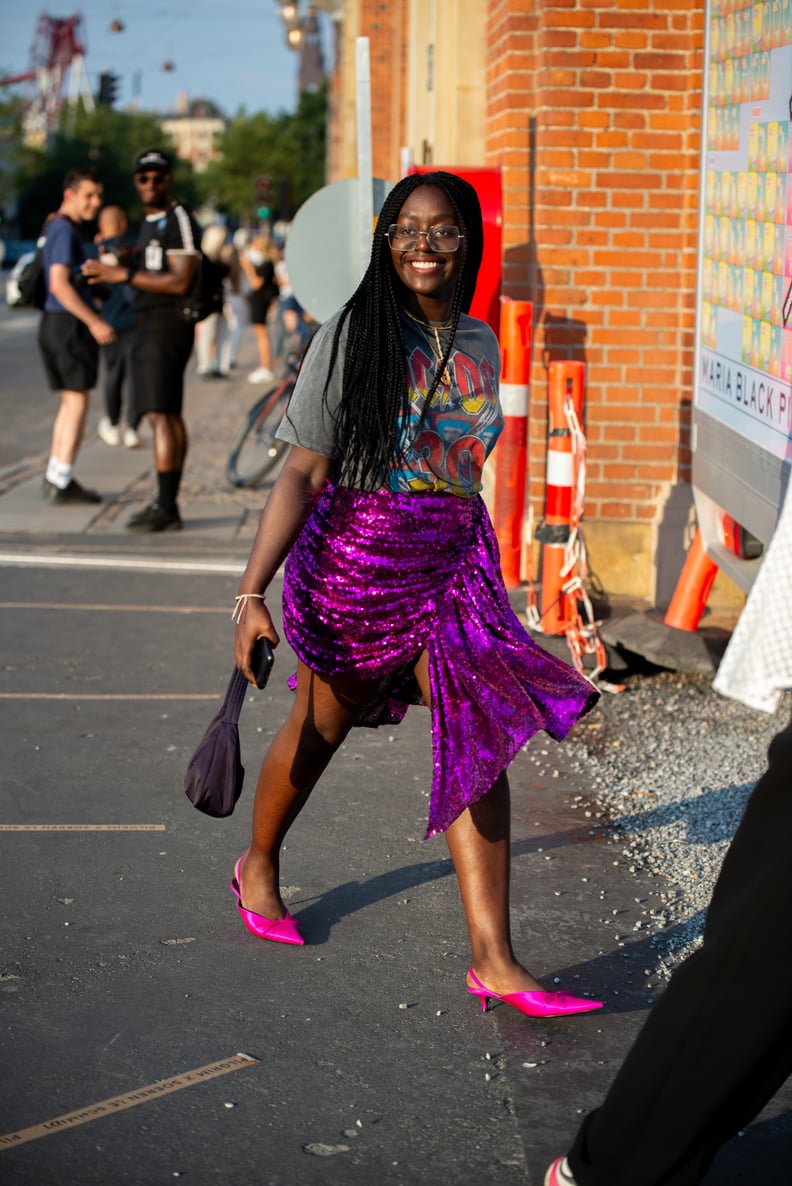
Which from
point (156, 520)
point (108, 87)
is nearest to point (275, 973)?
point (156, 520)

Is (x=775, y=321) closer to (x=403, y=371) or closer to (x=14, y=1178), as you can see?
(x=403, y=371)

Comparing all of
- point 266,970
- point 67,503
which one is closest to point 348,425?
point 266,970

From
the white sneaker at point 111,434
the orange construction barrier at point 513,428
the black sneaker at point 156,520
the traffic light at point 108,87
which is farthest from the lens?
the traffic light at point 108,87

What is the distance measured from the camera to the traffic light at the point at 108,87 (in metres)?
54.7

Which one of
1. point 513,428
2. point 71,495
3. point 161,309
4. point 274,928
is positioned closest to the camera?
point 274,928

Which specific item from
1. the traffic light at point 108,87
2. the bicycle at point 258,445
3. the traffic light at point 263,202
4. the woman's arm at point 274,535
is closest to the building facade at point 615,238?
the bicycle at point 258,445

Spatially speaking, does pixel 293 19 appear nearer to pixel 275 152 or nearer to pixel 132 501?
pixel 132 501

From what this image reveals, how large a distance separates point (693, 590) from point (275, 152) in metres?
78.9

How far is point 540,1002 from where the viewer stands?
356 cm

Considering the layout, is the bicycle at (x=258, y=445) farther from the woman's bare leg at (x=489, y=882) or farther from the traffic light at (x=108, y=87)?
the traffic light at (x=108, y=87)

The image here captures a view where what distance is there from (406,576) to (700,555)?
339 cm

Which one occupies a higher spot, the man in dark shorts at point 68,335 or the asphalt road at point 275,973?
the man in dark shorts at point 68,335

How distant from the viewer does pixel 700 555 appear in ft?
22.0

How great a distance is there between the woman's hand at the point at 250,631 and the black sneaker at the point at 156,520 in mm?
6166
